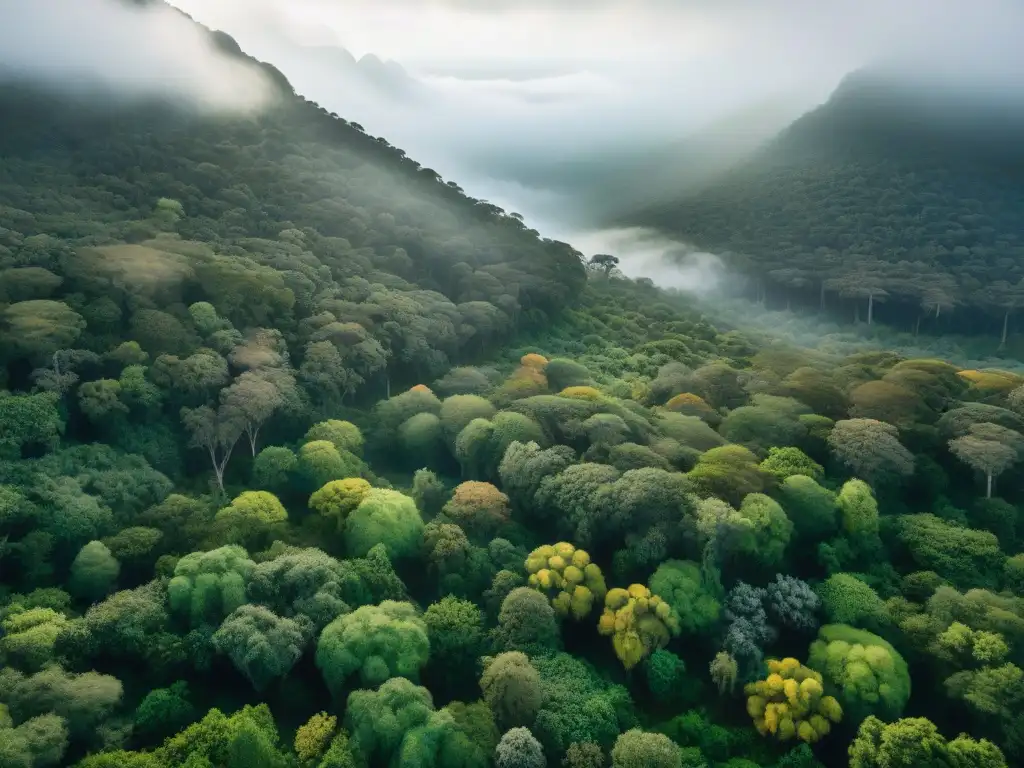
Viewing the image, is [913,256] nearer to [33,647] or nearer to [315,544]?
[315,544]

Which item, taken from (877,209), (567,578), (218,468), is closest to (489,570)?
(567,578)

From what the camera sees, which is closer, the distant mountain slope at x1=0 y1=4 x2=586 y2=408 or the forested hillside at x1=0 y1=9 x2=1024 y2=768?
the forested hillside at x1=0 y1=9 x2=1024 y2=768

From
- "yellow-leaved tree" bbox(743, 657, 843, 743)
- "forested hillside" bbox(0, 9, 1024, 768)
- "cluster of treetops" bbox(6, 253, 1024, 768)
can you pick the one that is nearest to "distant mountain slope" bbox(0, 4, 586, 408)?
"forested hillside" bbox(0, 9, 1024, 768)

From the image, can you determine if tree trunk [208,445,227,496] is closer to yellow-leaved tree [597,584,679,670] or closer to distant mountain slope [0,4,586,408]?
distant mountain slope [0,4,586,408]

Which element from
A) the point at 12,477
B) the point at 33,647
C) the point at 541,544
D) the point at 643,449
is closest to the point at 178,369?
the point at 12,477

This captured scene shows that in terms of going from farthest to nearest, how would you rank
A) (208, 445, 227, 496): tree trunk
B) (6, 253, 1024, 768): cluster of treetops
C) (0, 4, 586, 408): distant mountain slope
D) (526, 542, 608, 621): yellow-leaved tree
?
(0, 4, 586, 408): distant mountain slope, (208, 445, 227, 496): tree trunk, (526, 542, 608, 621): yellow-leaved tree, (6, 253, 1024, 768): cluster of treetops

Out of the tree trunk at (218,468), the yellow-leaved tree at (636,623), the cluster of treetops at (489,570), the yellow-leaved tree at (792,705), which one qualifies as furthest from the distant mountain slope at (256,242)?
the yellow-leaved tree at (792,705)

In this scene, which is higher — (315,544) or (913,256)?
(913,256)
